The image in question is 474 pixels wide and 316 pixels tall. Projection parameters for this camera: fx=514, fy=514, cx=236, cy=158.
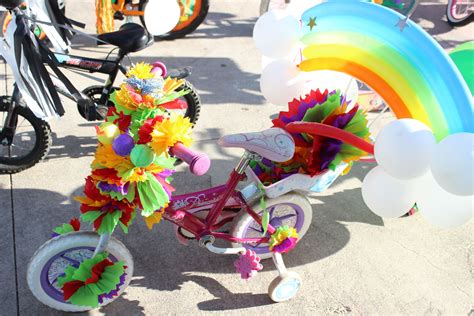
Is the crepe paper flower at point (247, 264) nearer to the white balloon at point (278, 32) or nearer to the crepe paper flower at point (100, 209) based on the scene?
the crepe paper flower at point (100, 209)

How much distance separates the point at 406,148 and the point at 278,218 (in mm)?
Answer: 1128

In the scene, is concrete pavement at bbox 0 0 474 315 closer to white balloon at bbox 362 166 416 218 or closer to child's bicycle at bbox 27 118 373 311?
child's bicycle at bbox 27 118 373 311

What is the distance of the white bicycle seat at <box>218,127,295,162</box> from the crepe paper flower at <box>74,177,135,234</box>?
0.56 m

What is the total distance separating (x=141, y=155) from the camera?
1984 mm

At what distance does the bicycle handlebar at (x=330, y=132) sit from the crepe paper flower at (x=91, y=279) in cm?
109

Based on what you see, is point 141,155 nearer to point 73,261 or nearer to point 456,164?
point 73,261

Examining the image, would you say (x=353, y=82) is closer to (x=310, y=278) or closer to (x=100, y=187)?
(x=310, y=278)

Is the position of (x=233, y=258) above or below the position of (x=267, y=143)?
below

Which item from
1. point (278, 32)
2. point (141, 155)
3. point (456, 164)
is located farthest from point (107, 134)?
point (456, 164)

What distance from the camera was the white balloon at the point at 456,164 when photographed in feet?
6.08

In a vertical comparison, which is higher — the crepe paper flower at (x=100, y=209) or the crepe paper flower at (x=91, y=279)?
the crepe paper flower at (x=100, y=209)

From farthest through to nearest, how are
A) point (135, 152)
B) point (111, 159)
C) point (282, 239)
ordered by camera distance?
point (282, 239)
point (111, 159)
point (135, 152)

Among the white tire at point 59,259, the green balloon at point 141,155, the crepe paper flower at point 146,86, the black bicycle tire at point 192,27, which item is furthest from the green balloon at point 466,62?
the black bicycle tire at point 192,27

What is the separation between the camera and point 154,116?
6.93 feet
